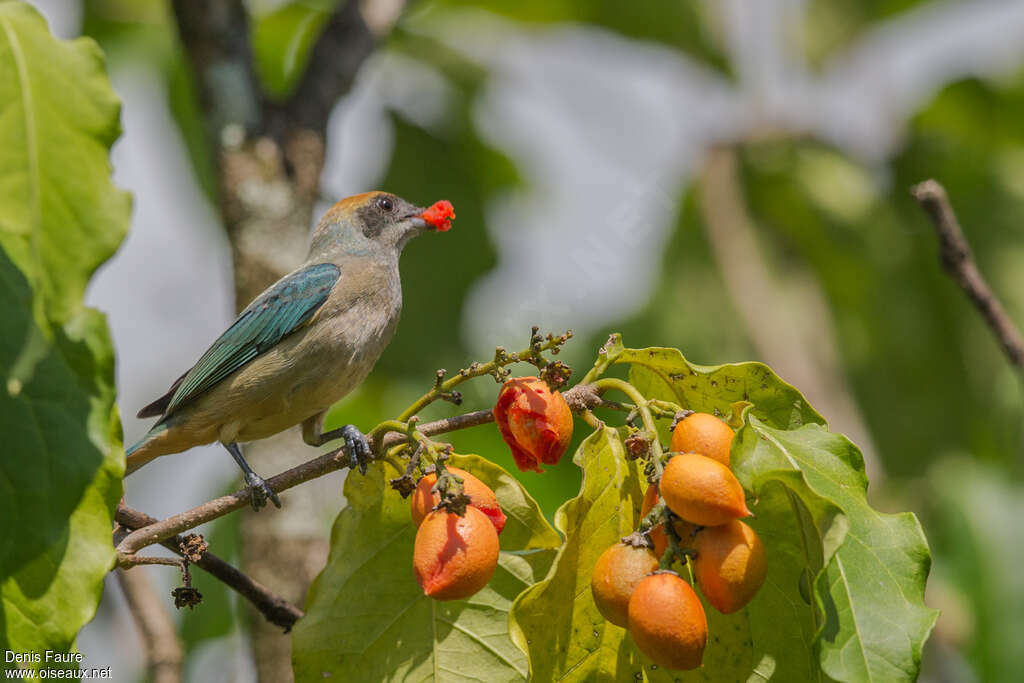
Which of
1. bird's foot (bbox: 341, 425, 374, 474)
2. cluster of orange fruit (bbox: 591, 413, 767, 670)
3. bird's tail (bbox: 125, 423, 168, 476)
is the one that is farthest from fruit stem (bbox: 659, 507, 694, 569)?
bird's tail (bbox: 125, 423, 168, 476)

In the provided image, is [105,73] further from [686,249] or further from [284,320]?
[686,249]

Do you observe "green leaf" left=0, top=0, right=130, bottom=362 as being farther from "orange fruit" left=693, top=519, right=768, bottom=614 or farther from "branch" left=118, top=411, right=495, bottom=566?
"orange fruit" left=693, top=519, right=768, bottom=614

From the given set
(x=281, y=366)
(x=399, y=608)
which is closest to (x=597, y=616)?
(x=399, y=608)

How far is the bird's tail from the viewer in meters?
3.68

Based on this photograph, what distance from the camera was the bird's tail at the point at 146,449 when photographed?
3680 mm

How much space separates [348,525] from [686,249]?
335cm

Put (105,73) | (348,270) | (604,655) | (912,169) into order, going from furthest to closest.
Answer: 1. (912,169)
2. (348,270)
3. (604,655)
4. (105,73)

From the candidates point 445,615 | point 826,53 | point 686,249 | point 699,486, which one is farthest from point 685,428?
point 826,53

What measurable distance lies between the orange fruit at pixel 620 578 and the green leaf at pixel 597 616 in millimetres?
163

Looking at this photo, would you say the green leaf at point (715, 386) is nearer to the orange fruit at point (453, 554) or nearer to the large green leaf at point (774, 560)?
the large green leaf at point (774, 560)

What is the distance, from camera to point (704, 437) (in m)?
1.93

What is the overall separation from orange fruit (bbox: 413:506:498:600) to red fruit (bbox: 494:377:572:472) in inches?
7.7

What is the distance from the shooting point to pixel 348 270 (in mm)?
4098

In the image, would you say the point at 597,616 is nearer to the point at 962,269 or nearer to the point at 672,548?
the point at 672,548
